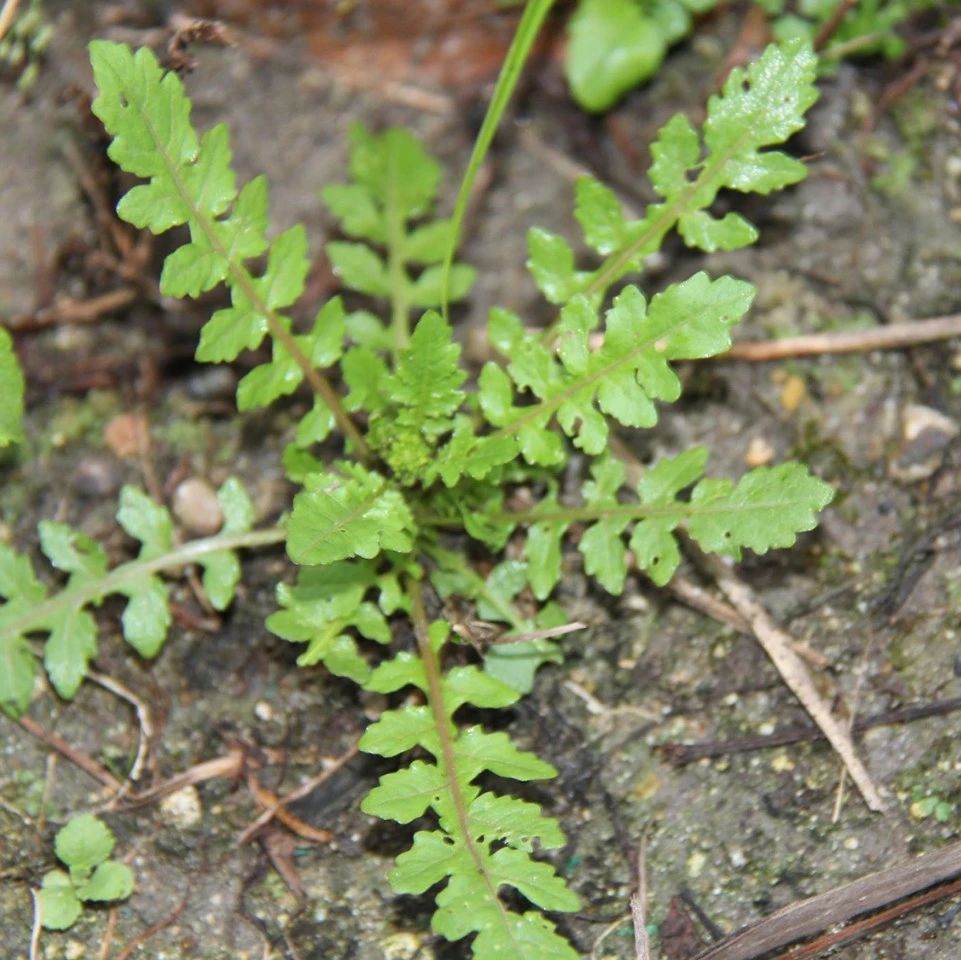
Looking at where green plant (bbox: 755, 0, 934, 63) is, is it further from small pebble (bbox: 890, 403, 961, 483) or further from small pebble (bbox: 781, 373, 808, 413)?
small pebble (bbox: 890, 403, 961, 483)

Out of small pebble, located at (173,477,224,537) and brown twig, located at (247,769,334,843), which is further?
small pebble, located at (173,477,224,537)

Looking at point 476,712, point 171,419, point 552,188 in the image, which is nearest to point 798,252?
point 552,188

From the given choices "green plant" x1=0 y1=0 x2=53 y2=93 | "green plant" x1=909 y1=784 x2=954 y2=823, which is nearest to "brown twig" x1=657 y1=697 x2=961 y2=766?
"green plant" x1=909 y1=784 x2=954 y2=823

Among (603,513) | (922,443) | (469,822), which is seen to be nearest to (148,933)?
(469,822)

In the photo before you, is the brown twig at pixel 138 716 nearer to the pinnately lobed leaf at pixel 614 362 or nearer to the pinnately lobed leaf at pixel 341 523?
the pinnately lobed leaf at pixel 341 523

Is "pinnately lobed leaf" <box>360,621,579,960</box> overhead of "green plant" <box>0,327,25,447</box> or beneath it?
beneath

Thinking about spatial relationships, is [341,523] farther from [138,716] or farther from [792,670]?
[792,670]
